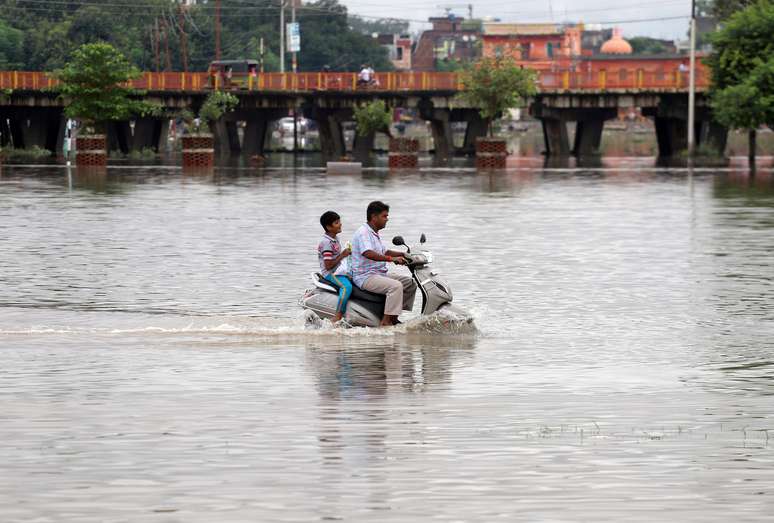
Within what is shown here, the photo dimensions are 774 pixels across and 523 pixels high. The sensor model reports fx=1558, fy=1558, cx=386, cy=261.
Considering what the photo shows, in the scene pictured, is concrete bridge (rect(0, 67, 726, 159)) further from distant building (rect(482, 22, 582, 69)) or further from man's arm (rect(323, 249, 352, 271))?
distant building (rect(482, 22, 582, 69))

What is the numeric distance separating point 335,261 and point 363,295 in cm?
43

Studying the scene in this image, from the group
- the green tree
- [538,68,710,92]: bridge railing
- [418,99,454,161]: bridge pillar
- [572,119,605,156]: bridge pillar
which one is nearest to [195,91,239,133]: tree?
[418,99,454,161]: bridge pillar

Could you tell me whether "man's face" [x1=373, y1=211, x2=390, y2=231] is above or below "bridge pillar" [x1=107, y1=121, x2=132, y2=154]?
above

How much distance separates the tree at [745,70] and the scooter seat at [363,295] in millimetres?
57683

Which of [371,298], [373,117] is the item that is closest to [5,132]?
[373,117]

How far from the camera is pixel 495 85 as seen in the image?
3130 inches

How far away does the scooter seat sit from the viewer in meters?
15.2

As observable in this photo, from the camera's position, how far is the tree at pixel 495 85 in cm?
7962

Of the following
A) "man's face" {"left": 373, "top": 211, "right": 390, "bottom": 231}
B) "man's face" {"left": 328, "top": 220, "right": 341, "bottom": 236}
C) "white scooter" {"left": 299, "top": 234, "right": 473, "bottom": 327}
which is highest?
"man's face" {"left": 373, "top": 211, "right": 390, "bottom": 231}

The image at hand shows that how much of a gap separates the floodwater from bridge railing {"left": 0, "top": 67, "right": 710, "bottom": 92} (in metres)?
54.2

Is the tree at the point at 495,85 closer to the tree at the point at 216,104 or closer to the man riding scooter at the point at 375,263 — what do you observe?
the tree at the point at 216,104

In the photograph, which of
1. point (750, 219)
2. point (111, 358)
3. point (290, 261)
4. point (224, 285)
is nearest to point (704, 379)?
point (111, 358)

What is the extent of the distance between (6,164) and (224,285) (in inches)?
2197

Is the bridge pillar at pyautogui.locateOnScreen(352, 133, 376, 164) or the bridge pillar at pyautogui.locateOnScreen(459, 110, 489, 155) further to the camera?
the bridge pillar at pyautogui.locateOnScreen(459, 110, 489, 155)
